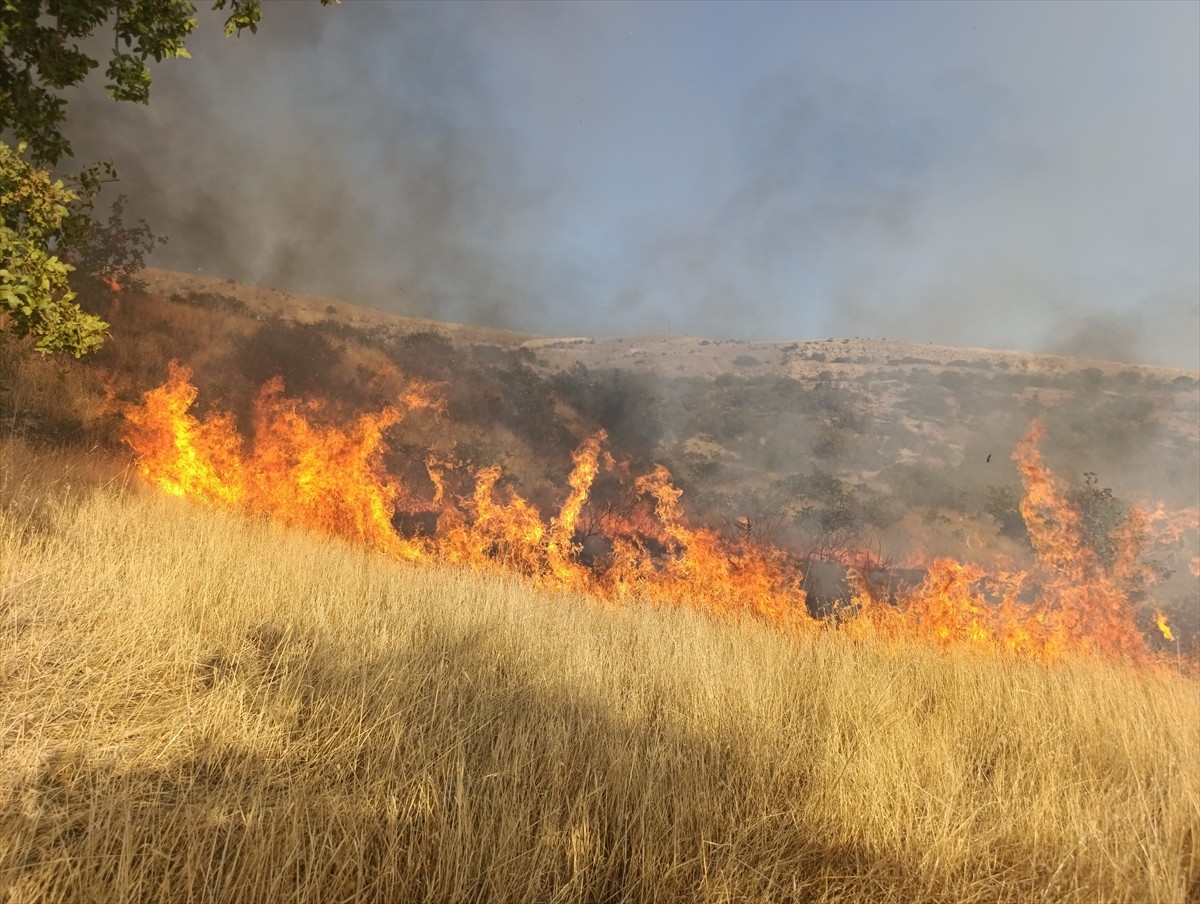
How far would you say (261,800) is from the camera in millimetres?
2887

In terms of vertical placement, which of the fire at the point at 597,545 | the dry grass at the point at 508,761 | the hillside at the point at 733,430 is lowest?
the dry grass at the point at 508,761

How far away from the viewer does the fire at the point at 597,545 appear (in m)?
10.2

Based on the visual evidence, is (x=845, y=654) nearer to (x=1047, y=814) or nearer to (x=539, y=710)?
(x=1047, y=814)

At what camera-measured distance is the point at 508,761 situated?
3.52m

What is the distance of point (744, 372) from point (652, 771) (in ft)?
134

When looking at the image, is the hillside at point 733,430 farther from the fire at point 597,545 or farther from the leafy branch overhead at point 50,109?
the leafy branch overhead at point 50,109

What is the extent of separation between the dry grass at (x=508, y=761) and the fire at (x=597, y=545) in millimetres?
3416

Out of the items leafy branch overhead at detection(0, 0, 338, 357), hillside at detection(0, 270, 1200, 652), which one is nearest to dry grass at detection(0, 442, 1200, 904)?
leafy branch overhead at detection(0, 0, 338, 357)

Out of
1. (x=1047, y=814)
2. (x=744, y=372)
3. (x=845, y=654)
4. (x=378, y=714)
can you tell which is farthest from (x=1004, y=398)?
(x=378, y=714)

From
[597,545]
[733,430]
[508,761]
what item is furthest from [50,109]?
[733,430]

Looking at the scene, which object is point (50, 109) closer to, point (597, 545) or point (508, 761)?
point (508, 761)

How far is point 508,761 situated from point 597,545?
9.26 metres

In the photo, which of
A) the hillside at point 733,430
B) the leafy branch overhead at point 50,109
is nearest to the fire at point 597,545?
the hillside at point 733,430

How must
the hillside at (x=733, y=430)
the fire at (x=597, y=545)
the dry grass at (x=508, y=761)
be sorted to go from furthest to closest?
the hillside at (x=733, y=430) → the fire at (x=597, y=545) → the dry grass at (x=508, y=761)
